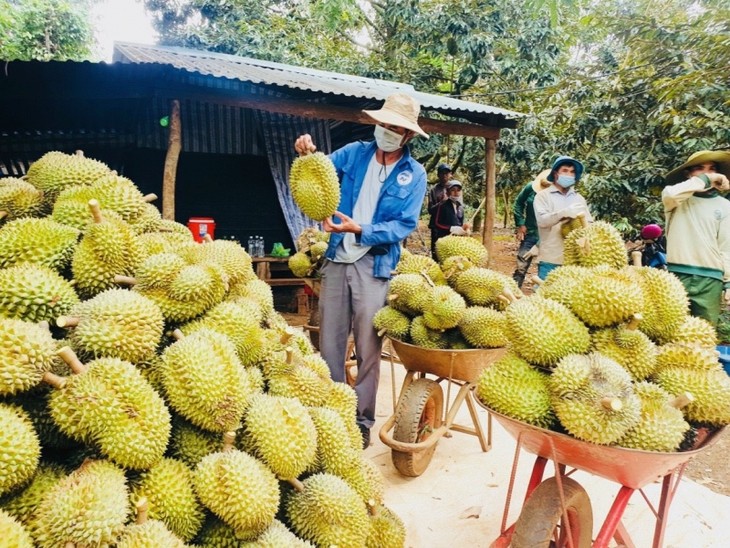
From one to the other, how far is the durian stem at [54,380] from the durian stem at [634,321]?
5.94ft

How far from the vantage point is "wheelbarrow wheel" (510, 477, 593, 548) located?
1.79 m

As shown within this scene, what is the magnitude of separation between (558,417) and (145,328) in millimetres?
1392

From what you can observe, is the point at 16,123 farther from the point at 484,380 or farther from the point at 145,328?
the point at 484,380

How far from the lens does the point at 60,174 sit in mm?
1892

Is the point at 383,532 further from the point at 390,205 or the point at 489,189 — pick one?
the point at 489,189

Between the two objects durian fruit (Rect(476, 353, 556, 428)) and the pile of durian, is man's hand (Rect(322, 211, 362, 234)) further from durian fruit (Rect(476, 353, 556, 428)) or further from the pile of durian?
durian fruit (Rect(476, 353, 556, 428))

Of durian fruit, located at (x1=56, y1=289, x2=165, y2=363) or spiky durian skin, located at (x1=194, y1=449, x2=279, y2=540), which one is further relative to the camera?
durian fruit, located at (x1=56, y1=289, x2=165, y2=363)

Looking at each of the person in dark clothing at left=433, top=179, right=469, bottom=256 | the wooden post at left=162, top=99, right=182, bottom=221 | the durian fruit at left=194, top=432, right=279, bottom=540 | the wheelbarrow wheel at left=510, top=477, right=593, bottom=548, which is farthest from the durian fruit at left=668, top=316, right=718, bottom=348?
the person in dark clothing at left=433, top=179, right=469, bottom=256

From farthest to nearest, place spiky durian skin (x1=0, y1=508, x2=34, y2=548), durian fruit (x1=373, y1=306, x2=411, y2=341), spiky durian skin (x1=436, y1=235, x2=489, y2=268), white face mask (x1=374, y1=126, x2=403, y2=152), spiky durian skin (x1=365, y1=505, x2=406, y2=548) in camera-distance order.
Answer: spiky durian skin (x1=436, y1=235, x2=489, y2=268), white face mask (x1=374, y1=126, x2=403, y2=152), durian fruit (x1=373, y1=306, x2=411, y2=341), spiky durian skin (x1=365, y1=505, x2=406, y2=548), spiky durian skin (x1=0, y1=508, x2=34, y2=548)

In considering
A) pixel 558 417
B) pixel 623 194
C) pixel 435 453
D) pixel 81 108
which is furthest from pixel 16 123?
pixel 623 194

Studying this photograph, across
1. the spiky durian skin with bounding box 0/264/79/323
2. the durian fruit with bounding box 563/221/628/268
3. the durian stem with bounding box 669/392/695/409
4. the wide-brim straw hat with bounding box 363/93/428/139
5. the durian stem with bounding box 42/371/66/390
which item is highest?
the wide-brim straw hat with bounding box 363/93/428/139

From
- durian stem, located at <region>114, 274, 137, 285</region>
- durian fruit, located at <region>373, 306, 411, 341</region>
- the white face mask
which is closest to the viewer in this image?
durian stem, located at <region>114, 274, 137, 285</region>

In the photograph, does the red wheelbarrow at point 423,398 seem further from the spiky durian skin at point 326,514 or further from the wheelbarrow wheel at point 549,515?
the spiky durian skin at point 326,514

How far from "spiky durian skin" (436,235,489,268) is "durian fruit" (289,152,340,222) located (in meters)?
1.01
